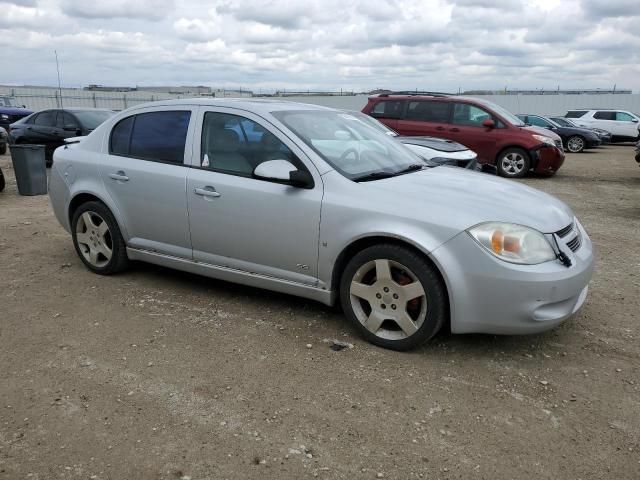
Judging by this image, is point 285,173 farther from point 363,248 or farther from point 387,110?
point 387,110

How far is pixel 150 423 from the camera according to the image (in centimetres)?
283

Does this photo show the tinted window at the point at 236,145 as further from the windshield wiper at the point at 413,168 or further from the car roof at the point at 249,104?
the windshield wiper at the point at 413,168

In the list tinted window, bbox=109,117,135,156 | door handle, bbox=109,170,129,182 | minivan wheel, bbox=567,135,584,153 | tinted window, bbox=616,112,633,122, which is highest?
tinted window, bbox=109,117,135,156

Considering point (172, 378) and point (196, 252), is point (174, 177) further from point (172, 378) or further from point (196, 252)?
point (172, 378)

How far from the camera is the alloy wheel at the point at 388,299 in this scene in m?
3.46

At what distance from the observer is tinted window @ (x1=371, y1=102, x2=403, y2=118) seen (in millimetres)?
12445

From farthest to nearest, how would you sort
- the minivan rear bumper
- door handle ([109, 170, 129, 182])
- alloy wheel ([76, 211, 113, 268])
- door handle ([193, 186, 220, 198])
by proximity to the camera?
the minivan rear bumper → alloy wheel ([76, 211, 113, 268]) → door handle ([109, 170, 129, 182]) → door handle ([193, 186, 220, 198])

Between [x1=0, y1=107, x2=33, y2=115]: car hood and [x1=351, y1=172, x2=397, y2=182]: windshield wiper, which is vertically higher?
[x1=351, y1=172, x2=397, y2=182]: windshield wiper

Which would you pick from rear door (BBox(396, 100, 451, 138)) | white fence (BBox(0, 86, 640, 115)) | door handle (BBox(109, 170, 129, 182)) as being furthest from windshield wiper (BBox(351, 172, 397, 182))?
white fence (BBox(0, 86, 640, 115))

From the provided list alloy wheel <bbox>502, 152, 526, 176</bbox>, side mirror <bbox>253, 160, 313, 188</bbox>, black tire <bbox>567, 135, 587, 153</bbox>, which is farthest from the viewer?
black tire <bbox>567, 135, 587, 153</bbox>

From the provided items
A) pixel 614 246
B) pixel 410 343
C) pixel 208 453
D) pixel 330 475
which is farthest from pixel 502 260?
pixel 614 246

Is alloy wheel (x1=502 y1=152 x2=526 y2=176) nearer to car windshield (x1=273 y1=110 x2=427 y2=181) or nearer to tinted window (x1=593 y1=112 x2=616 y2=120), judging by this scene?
car windshield (x1=273 y1=110 x2=427 y2=181)

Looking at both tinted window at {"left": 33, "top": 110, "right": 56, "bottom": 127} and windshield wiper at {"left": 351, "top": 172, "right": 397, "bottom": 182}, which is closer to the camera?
windshield wiper at {"left": 351, "top": 172, "right": 397, "bottom": 182}

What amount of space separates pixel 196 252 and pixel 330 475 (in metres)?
2.35
